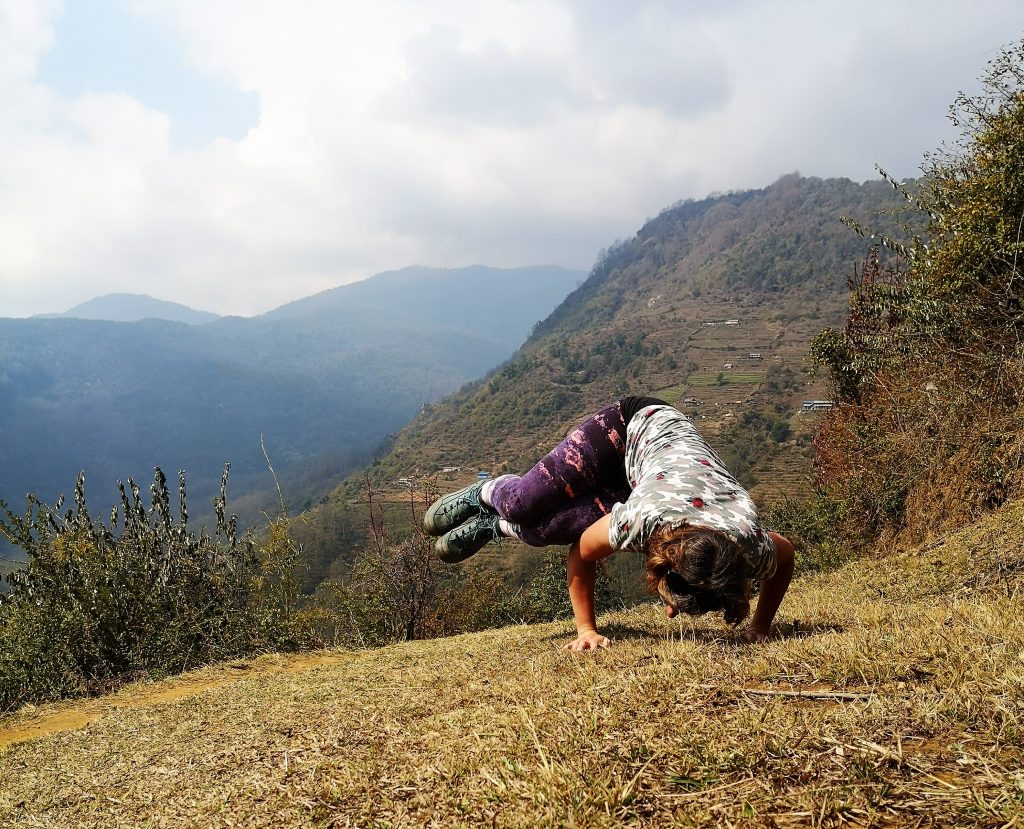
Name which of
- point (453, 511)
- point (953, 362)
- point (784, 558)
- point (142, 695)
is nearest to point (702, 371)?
point (953, 362)

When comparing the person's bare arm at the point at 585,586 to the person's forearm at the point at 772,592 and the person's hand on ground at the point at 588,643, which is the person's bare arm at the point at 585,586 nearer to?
the person's hand on ground at the point at 588,643

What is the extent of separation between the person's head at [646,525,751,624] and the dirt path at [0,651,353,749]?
418cm

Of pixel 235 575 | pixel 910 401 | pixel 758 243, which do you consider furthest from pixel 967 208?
pixel 758 243

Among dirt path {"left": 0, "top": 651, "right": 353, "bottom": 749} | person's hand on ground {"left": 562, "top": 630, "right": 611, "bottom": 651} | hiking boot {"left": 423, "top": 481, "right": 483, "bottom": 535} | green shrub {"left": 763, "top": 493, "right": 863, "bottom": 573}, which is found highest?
hiking boot {"left": 423, "top": 481, "right": 483, "bottom": 535}

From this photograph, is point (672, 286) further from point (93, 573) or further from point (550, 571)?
point (93, 573)

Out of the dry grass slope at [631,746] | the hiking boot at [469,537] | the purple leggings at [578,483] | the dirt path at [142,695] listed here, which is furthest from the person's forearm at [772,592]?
the dirt path at [142,695]

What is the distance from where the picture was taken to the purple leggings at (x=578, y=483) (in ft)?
12.7

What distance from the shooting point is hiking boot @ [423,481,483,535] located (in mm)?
4793

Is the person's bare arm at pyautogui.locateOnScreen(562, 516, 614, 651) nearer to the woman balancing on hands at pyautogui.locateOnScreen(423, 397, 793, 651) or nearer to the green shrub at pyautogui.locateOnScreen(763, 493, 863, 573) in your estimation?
the woman balancing on hands at pyautogui.locateOnScreen(423, 397, 793, 651)

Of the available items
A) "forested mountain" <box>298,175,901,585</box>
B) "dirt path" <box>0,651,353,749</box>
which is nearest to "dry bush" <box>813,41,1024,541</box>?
"dirt path" <box>0,651,353,749</box>

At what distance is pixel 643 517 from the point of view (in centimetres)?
283

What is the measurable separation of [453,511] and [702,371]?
99.4 m

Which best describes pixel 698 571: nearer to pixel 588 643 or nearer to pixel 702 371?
pixel 588 643

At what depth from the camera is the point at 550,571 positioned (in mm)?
27906
